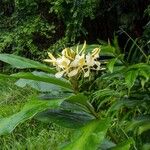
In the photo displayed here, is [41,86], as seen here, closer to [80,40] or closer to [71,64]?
[71,64]

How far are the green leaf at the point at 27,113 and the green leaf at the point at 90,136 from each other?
4.9 inches

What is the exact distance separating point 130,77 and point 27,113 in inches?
20.3

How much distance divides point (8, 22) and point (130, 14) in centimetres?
233

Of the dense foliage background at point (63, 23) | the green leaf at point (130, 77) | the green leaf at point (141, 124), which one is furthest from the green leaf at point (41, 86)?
the dense foliage background at point (63, 23)

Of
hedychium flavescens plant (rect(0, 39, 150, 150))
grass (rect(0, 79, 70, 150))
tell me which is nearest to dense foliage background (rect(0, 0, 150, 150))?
grass (rect(0, 79, 70, 150))

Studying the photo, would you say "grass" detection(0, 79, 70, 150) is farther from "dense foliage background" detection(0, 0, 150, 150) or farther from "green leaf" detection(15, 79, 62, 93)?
"green leaf" detection(15, 79, 62, 93)

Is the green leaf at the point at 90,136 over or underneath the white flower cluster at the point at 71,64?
underneath

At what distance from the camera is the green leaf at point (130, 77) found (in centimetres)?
190

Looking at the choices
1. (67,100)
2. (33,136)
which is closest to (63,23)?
(33,136)

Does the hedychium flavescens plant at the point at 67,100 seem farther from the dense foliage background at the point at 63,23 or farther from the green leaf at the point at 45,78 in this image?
the dense foliage background at the point at 63,23

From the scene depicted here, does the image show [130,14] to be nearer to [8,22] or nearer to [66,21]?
[66,21]

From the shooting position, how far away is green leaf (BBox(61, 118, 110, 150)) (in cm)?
153

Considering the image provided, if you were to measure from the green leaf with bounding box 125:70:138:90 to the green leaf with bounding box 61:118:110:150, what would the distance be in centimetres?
30

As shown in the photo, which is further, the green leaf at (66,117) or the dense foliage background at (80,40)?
the dense foliage background at (80,40)
